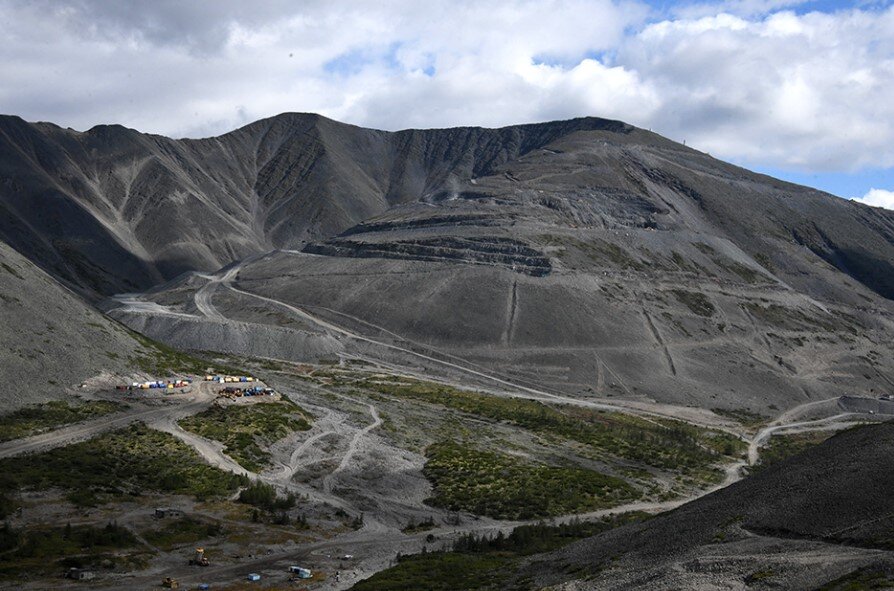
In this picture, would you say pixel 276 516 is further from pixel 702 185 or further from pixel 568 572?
pixel 702 185

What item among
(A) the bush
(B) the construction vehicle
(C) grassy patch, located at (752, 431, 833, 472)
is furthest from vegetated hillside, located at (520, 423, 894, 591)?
(C) grassy patch, located at (752, 431, 833, 472)

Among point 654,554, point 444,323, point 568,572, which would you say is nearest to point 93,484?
point 568,572

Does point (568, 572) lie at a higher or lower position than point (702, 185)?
lower

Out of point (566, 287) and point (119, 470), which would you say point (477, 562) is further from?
point (566, 287)

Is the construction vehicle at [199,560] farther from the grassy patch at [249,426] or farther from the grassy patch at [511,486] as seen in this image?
the grassy patch at [511,486]

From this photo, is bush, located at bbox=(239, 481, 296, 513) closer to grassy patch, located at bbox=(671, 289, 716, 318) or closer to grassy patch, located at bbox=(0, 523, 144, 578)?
grassy patch, located at bbox=(0, 523, 144, 578)

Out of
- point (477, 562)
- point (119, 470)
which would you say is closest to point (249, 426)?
point (119, 470)
